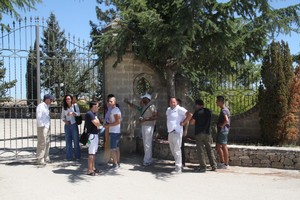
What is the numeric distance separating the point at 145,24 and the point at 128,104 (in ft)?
8.46

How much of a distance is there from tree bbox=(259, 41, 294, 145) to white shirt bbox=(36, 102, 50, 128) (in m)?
6.07

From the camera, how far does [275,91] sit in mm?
9953

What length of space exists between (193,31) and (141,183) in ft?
11.5

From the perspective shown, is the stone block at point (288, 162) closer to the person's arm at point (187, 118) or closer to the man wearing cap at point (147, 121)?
the person's arm at point (187, 118)

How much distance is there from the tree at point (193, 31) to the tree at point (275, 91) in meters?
0.45

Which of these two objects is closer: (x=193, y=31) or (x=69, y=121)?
(x=193, y=31)

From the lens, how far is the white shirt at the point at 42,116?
→ 853 centimetres

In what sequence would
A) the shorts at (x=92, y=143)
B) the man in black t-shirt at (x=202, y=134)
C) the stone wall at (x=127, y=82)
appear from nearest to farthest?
the shorts at (x=92, y=143), the man in black t-shirt at (x=202, y=134), the stone wall at (x=127, y=82)

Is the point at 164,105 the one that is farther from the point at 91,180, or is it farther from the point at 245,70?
the point at 91,180

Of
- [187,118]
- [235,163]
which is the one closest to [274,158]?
[235,163]

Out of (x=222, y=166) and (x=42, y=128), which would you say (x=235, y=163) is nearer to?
(x=222, y=166)

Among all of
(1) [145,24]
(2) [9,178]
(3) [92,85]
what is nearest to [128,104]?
(3) [92,85]

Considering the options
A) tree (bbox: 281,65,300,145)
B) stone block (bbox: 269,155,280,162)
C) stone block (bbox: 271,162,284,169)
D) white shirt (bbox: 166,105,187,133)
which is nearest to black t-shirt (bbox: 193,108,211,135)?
white shirt (bbox: 166,105,187,133)

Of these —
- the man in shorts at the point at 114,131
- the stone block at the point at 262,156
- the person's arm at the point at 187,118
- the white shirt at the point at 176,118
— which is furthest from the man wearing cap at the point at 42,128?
the stone block at the point at 262,156
